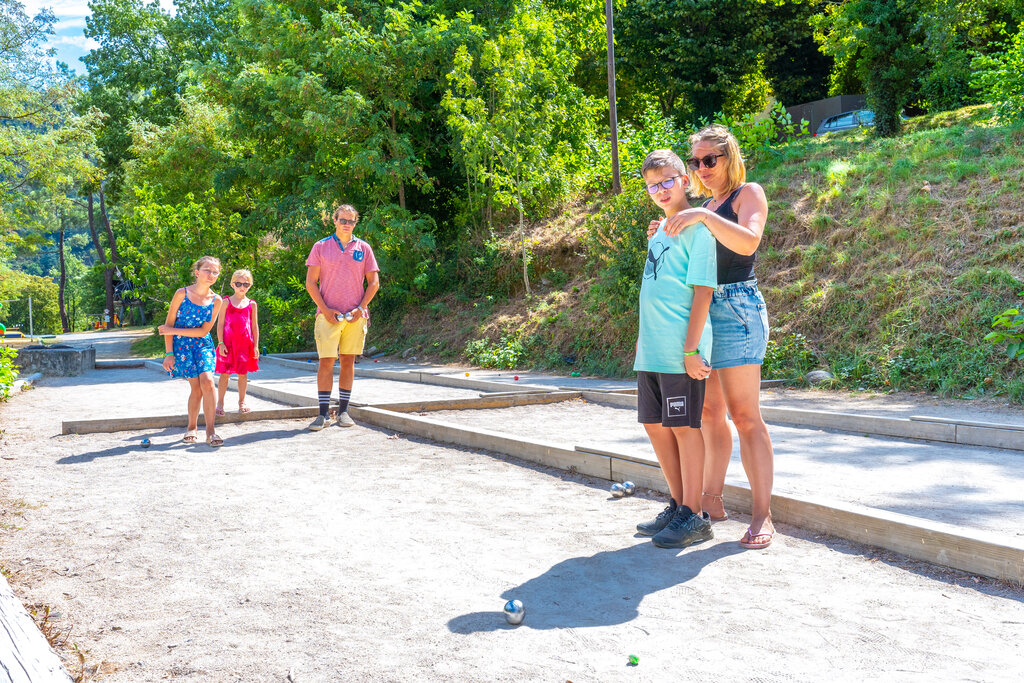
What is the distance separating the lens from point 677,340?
12.7 feet

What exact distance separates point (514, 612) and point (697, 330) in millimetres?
1559

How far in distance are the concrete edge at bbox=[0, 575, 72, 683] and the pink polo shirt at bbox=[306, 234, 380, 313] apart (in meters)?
5.55

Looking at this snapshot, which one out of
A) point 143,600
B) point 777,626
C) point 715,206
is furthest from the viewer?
point 715,206

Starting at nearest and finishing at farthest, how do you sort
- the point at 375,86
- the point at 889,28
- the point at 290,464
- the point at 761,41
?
the point at 290,464 → the point at 375,86 → the point at 889,28 → the point at 761,41

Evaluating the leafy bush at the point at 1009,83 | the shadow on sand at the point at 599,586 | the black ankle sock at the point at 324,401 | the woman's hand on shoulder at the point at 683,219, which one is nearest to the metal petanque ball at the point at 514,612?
the shadow on sand at the point at 599,586

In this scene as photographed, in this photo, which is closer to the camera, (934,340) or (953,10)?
(934,340)

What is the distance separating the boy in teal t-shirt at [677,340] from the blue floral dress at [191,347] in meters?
4.78

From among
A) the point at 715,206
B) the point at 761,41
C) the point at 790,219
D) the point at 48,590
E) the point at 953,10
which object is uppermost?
the point at 761,41

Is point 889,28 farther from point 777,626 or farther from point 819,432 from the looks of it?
point 777,626

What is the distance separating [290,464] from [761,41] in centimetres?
2740

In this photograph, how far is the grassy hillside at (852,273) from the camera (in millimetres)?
10227

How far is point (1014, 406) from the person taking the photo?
844 cm

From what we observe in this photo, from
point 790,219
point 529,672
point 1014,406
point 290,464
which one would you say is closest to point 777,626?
point 529,672

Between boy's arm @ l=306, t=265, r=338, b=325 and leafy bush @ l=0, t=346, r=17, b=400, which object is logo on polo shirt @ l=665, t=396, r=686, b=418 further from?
leafy bush @ l=0, t=346, r=17, b=400
